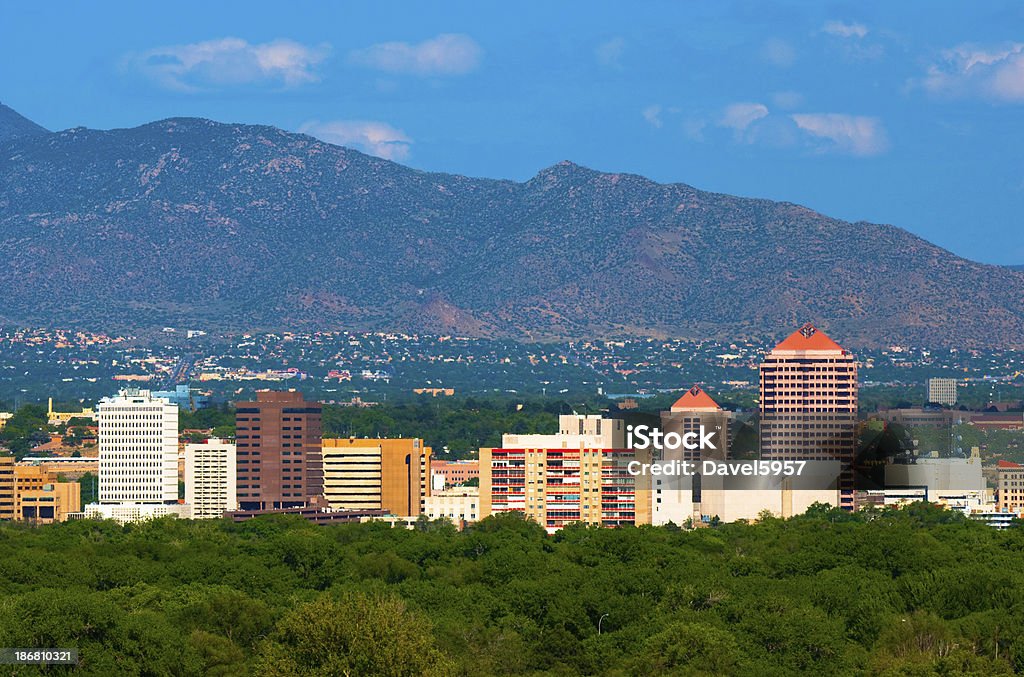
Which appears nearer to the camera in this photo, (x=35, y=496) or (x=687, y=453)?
(x=687, y=453)

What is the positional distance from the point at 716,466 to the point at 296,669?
78.6 meters

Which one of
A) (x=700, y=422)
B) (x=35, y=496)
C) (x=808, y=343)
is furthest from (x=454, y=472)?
(x=808, y=343)

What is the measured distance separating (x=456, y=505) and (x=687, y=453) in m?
10.2

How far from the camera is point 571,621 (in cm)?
6391

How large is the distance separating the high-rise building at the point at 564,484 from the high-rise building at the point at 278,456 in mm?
11803

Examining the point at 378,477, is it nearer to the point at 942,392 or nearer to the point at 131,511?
the point at 131,511

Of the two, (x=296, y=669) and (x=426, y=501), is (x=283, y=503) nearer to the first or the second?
(x=426, y=501)

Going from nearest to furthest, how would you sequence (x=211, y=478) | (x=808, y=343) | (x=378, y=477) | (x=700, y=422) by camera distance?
(x=700, y=422) < (x=211, y=478) < (x=378, y=477) < (x=808, y=343)

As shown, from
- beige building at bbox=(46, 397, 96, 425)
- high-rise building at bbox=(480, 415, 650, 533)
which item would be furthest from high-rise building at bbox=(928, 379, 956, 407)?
beige building at bbox=(46, 397, 96, 425)

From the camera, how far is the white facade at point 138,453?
136 metres

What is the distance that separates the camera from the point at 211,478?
5266 inches

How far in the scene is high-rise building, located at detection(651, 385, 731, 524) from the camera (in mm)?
117312

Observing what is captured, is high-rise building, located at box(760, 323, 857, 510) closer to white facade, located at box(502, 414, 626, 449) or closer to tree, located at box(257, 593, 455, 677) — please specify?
white facade, located at box(502, 414, 626, 449)

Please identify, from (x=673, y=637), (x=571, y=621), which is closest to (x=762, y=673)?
(x=673, y=637)
